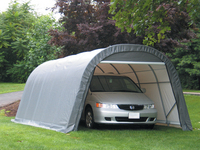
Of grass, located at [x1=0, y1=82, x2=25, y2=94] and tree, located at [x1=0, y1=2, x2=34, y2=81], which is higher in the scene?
tree, located at [x1=0, y1=2, x2=34, y2=81]

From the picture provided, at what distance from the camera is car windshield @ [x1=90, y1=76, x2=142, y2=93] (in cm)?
973

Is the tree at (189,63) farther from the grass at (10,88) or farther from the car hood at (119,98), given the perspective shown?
the car hood at (119,98)

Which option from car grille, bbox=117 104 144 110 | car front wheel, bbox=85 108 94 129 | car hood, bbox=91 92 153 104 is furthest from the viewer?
car front wheel, bbox=85 108 94 129

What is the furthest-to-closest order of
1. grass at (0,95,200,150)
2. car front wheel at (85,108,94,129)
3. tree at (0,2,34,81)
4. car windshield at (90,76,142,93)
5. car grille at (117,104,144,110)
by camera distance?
tree at (0,2,34,81) → car windshield at (90,76,142,93) → car front wheel at (85,108,94,129) → car grille at (117,104,144,110) → grass at (0,95,200,150)

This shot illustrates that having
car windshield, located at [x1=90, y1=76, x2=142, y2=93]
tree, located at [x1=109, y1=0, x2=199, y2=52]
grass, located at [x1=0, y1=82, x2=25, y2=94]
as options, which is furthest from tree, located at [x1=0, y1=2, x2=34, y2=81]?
car windshield, located at [x1=90, y1=76, x2=142, y2=93]

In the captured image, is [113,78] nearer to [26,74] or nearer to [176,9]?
[176,9]

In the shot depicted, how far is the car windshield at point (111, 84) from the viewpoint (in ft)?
31.9

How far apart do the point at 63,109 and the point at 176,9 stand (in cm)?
891

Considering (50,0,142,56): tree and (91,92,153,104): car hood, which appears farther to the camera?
(50,0,142,56): tree

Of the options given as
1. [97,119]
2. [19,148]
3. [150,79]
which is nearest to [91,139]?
[97,119]

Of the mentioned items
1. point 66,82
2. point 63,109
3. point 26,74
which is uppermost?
point 66,82

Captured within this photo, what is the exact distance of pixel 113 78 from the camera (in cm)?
1027

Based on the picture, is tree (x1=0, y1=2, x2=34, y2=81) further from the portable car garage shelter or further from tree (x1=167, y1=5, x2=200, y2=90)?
the portable car garage shelter

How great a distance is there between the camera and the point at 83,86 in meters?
8.23
